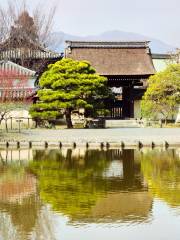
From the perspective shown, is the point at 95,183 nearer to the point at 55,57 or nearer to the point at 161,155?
the point at 161,155

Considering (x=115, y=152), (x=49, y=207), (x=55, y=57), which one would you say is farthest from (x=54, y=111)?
(x=49, y=207)

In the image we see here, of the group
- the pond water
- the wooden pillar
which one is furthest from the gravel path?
the wooden pillar

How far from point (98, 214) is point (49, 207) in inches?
49.2

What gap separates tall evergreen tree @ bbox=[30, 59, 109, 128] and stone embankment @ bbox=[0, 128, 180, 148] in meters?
3.54

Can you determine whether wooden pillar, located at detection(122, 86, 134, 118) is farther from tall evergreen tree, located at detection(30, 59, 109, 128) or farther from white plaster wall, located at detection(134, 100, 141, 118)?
tall evergreen tree, located at detection(30, 59, 109, 128)

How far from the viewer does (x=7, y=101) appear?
33.4m

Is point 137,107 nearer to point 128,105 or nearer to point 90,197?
point 128,105

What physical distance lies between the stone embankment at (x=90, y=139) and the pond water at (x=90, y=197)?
3327 millimetres

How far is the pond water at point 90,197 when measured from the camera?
10211 millimetres

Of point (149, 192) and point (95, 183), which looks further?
point (95, 183)

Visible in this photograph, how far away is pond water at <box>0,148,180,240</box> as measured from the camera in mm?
10211

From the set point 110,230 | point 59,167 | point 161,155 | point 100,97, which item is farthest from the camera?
point 100,97

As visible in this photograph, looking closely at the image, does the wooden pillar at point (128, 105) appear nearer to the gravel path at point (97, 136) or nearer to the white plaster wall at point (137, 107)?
the white plaster wall at point (137, 107)

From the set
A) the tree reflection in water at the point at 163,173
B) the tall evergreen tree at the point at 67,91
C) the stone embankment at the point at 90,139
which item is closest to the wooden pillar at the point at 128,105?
the tall evergreen tree at the point at 67,91
